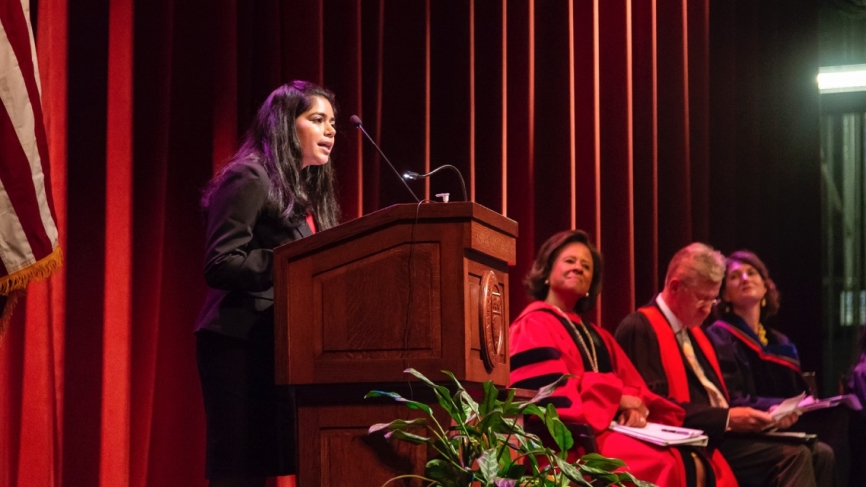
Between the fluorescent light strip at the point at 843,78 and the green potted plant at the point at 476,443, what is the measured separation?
523 centimetres

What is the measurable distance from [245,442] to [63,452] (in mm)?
1475

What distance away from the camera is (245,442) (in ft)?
8.21

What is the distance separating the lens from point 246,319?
8.32 ft

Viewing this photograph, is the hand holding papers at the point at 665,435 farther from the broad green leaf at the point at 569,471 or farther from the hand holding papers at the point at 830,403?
the broad green leaf at the point at 569,471

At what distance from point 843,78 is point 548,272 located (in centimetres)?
356

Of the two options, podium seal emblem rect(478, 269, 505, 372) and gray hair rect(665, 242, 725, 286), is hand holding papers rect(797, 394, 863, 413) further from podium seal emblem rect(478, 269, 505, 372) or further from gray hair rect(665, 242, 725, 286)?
podium seal emblem rect(478, 269, 505, 372)

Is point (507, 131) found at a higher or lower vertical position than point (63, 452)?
higher

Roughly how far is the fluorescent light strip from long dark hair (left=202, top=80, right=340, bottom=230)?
4879mm

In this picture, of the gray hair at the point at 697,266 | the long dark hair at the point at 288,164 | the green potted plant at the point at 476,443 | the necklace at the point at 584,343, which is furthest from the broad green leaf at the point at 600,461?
the gray hair at the point at 697,266

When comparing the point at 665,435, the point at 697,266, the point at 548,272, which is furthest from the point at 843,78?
the point at 665,435

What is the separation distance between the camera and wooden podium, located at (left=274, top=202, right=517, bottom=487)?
2287 millimetres

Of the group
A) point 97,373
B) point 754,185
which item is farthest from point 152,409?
point 754,185

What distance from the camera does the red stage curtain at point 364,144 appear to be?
3736mm

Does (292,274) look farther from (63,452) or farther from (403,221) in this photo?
(63,452)
